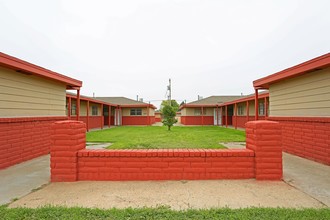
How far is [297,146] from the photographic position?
6668 millimetres

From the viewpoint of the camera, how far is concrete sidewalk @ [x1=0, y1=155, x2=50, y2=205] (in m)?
3.42

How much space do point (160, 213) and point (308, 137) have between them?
5.85 m

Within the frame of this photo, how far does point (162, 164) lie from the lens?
4.04 m

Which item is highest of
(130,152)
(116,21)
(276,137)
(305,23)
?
(116,21)

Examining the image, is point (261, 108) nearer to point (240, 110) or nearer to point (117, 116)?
point (240, 110)

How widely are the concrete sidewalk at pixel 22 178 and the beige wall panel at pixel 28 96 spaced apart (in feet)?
5.34

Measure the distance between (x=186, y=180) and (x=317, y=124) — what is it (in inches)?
181

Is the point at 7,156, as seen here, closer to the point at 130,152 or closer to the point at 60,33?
the point at 130,152

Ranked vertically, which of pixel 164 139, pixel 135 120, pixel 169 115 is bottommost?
pixel 164 139

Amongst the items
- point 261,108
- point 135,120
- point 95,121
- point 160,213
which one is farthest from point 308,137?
point 135,120

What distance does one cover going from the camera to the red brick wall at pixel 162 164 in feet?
13.1

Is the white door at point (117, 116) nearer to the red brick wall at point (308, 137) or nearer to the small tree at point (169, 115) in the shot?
the small tree at point (169, 115)

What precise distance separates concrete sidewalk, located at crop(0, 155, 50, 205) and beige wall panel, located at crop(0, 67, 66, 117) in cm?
163

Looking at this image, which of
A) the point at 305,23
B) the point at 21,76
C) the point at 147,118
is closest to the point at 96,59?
the point at 147,118
